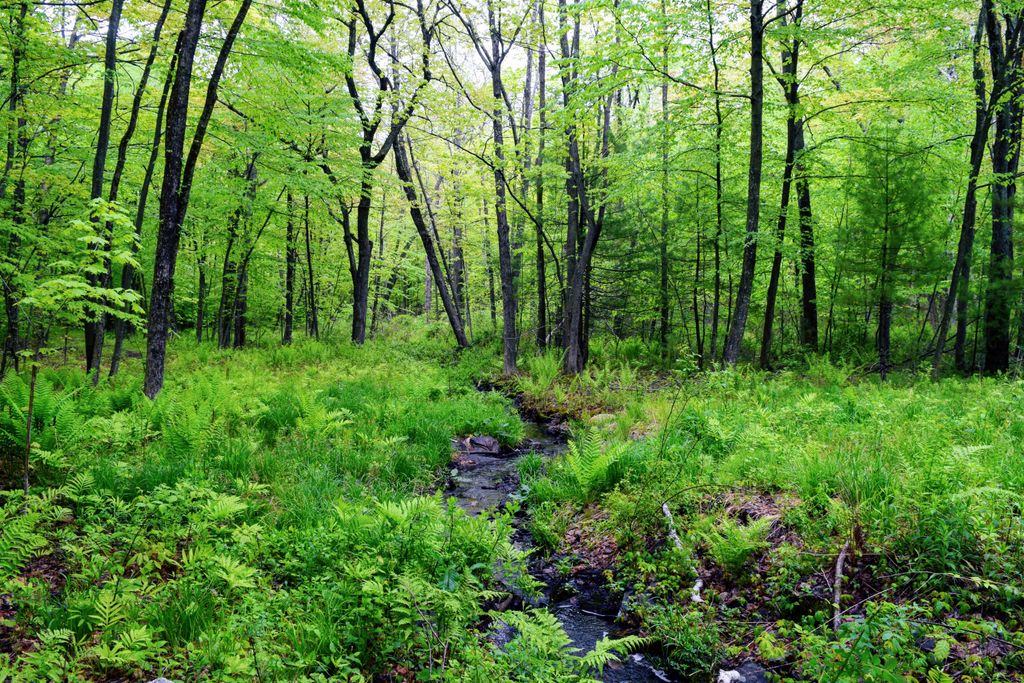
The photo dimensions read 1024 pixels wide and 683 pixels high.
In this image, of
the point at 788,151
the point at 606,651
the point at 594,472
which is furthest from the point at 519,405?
the point at 788,151

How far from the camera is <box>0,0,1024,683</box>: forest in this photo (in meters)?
3.18

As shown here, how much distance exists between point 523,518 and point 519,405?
18.6 ft

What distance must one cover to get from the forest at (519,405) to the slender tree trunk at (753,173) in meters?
0.06

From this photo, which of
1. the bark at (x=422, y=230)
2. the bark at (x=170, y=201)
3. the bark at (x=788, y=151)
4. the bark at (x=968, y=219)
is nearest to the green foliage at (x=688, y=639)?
the bark at (x=170, y=201)

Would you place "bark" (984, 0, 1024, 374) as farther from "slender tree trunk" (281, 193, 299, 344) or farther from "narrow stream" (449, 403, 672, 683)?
"slender tree trunk" (281, 193, 299, 344)

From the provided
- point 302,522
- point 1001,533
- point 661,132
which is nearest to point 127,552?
point 302,522

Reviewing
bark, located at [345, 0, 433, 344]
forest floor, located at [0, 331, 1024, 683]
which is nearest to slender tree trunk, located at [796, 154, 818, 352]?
forest floor, located at [0, 331, 1024, 683]

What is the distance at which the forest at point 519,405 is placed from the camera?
125 inches

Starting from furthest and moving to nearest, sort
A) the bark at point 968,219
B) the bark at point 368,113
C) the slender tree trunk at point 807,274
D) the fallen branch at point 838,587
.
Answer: the bark at point 368,113
the slender tree trunk at point 807,274
the bark at point 968,219
the fallen branch at point 838,587

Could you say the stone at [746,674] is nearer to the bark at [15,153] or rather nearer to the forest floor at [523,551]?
the forest floor at [523,551]

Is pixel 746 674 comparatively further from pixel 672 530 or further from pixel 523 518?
pixel 523 518

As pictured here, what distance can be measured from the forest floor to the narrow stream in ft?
0.11

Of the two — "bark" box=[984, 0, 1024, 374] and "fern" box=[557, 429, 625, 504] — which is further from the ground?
"bark" box=[984, 0, 1024, 374]

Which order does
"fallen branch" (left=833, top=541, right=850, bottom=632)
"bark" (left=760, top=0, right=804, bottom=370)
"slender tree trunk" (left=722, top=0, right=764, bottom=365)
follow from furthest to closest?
"bark" (left=760, top=0, right=804, bottom=370)
"slender tree trunk" (left=722, top=0, right=764, bottom=365)
"fallen branch" (left=833, top=541, right=850, bottom=632)
